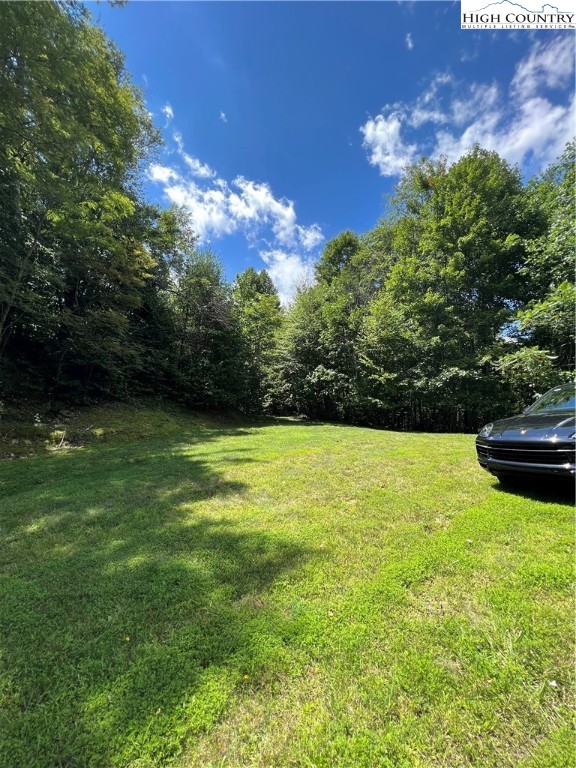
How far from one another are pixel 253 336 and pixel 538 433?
48.0 feet

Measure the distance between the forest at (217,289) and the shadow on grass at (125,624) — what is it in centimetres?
754

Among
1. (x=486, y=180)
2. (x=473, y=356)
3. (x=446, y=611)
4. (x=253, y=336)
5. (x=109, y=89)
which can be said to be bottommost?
(x=446, y=611)

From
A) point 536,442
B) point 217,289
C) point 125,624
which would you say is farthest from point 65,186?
Result: point 536,442

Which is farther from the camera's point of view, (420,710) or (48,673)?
(48,673)

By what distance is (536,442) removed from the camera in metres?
3.52

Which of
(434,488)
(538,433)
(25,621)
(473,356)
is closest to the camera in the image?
(25,621)

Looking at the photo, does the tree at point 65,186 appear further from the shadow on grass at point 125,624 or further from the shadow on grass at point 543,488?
the shadow on grass at point 543,488

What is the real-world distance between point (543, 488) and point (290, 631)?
393 cm

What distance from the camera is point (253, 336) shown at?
55.8 ft

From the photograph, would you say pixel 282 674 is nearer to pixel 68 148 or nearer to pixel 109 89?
pixel 68 148

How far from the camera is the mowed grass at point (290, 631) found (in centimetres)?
132

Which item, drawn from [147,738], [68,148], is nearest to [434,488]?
[147,738]

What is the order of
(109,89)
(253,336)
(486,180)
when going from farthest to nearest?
(253,336), (486,180), (109,89)

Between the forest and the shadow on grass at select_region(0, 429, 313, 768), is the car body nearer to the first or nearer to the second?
the shadow on grass at select_region(0, 429, 313, 768)
